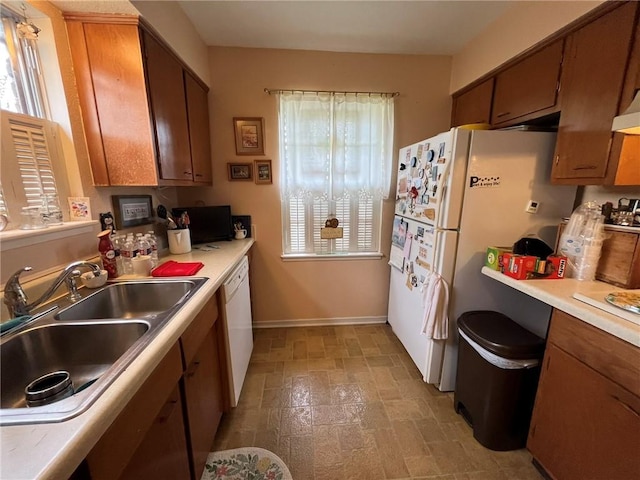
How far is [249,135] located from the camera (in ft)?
7.77

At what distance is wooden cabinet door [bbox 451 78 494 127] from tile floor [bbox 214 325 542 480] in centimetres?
205

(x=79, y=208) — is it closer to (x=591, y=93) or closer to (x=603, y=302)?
(x=603, y=302)

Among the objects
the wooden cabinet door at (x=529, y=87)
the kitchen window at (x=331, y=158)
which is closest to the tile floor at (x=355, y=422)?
the kitchen window at (x=331, y=158)

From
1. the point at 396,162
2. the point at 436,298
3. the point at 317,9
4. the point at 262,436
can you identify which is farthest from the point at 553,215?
the point at 262,436

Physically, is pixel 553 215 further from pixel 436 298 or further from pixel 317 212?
pixel 317 212

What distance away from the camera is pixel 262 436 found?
1538mm

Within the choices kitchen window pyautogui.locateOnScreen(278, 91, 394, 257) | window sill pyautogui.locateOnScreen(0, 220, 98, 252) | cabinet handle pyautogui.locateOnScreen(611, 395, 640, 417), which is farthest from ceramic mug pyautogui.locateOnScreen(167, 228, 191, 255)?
cabinet handle pyautogui.locateOnScreen(611, 395, 640, 417)

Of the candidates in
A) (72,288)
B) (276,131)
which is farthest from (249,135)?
(72,288)

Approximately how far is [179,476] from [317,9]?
261 cm

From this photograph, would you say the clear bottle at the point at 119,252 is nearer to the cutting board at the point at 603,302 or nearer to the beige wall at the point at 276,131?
the beige wall at the point at 276,131

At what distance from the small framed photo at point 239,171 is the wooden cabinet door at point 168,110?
0.53 metres

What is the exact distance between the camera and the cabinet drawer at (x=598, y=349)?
918 mm

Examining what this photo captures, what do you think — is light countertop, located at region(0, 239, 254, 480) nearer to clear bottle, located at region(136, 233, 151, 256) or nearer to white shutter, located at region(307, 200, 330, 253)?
clear bottle, located at region(136, 233, 151, 256)

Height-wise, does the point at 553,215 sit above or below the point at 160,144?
below
